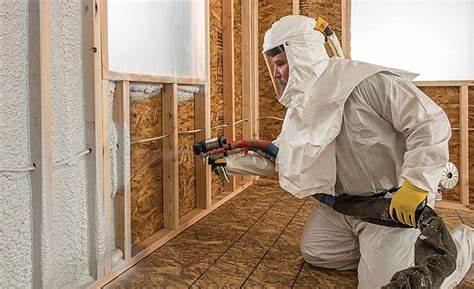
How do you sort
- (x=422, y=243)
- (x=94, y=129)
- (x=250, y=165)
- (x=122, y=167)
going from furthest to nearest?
(x=250, y=165), (x=122, y=167), (x=94, y=129), (x=422, y=243)

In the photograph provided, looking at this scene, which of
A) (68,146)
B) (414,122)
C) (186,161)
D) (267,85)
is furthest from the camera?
(267,85)

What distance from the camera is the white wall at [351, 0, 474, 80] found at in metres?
3.81

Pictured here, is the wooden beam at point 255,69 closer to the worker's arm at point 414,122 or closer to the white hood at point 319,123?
the white hood at point 319,123

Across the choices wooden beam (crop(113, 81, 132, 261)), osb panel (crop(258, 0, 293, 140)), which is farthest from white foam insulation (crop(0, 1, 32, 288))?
osb panel (crop(258, 0, 293, 140))

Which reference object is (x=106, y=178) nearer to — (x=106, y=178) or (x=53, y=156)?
(x=106, y=178)

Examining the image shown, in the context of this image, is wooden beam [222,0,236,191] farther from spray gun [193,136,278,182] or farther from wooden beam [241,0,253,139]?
spray gun [193,136,278,182]

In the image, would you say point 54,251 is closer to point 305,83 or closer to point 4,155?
point 4,155

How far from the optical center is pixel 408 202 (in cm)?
170

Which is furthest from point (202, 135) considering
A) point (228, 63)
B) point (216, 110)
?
point (228, 63)

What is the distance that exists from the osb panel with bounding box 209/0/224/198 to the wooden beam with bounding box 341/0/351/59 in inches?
51.2

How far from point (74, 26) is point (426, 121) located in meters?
1.53

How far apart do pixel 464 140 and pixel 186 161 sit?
232 cm

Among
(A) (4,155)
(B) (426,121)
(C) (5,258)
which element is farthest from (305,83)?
(C) (5,258)

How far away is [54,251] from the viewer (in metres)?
1.79
